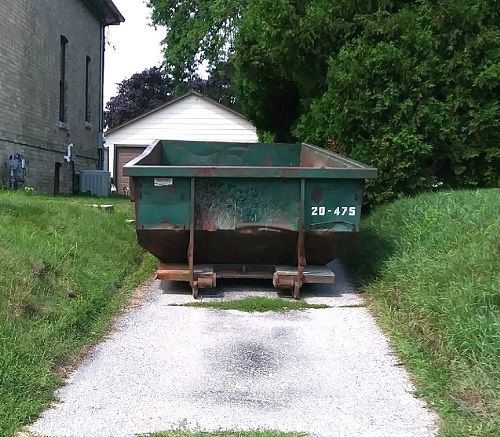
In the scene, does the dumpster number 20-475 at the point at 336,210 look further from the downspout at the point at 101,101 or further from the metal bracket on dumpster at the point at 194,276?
the downspout at the point at 101,101

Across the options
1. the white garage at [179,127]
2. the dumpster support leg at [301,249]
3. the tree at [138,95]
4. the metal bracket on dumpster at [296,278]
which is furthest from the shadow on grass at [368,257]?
the tree at [138,95]

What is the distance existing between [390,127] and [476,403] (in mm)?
5875

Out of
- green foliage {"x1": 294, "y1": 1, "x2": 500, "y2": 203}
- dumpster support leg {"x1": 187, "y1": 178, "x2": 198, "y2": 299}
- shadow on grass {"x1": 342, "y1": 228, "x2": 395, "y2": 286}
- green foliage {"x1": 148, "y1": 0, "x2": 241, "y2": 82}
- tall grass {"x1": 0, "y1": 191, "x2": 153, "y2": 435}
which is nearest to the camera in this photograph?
tall grass {"x1": 0, "y1": 191, "x2": 153, "y2": 435}

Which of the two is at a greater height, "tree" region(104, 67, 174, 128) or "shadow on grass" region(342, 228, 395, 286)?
"tree" region(104, 67, 174, 128)

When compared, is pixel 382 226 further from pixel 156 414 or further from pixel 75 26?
pixel 75 26

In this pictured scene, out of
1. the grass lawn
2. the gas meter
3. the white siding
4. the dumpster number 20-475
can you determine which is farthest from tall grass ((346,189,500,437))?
the white siding

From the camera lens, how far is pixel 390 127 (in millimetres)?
9086

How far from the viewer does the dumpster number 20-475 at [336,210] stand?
6.69 meters

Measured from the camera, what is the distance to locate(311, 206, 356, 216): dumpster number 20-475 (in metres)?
6.69

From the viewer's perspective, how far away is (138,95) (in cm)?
5838

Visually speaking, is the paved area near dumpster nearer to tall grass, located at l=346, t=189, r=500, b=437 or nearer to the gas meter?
tall grass, located at l=346, t=189, r=500, b=437

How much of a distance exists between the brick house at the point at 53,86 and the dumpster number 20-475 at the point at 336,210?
9.55 metres

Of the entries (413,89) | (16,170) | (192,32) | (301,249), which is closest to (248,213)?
(301,249)

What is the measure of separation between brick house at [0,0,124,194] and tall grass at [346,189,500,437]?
9.74 meters
